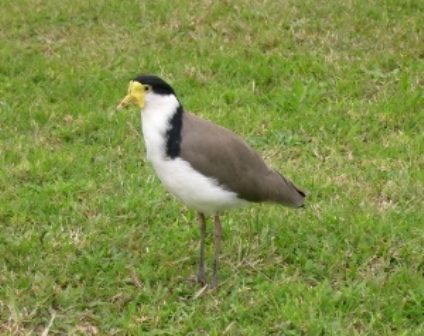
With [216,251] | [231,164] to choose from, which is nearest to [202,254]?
[216,251]

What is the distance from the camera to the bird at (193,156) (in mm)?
4180

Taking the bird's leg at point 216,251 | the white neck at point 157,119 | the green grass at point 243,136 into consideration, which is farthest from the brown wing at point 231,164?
the green grass at point 243,136

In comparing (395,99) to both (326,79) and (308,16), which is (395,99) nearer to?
(326,79)

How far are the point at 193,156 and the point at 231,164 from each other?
11.2 inches

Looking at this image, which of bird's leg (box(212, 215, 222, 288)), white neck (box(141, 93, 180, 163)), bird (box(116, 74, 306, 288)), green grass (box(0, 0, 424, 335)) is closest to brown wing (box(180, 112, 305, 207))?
bird (box(116, 74, 306, 288))

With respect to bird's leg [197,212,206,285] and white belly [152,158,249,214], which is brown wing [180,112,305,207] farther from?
bird's leg [197,212,206,285]

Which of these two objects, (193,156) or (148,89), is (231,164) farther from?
(148,89)

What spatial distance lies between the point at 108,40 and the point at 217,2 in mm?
1385

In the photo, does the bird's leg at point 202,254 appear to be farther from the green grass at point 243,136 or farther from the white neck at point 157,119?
the white neck at point 157,119

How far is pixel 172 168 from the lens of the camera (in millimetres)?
4176

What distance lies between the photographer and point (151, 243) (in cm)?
500

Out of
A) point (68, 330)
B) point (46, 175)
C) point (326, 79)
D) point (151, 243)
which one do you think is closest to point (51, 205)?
point (46, 175)

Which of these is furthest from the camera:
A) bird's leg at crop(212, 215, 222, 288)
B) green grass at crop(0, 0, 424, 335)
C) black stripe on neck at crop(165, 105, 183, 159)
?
bird's leg at crop(212, 215, 222, 288)

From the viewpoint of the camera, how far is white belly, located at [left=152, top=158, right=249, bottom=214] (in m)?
4.18
